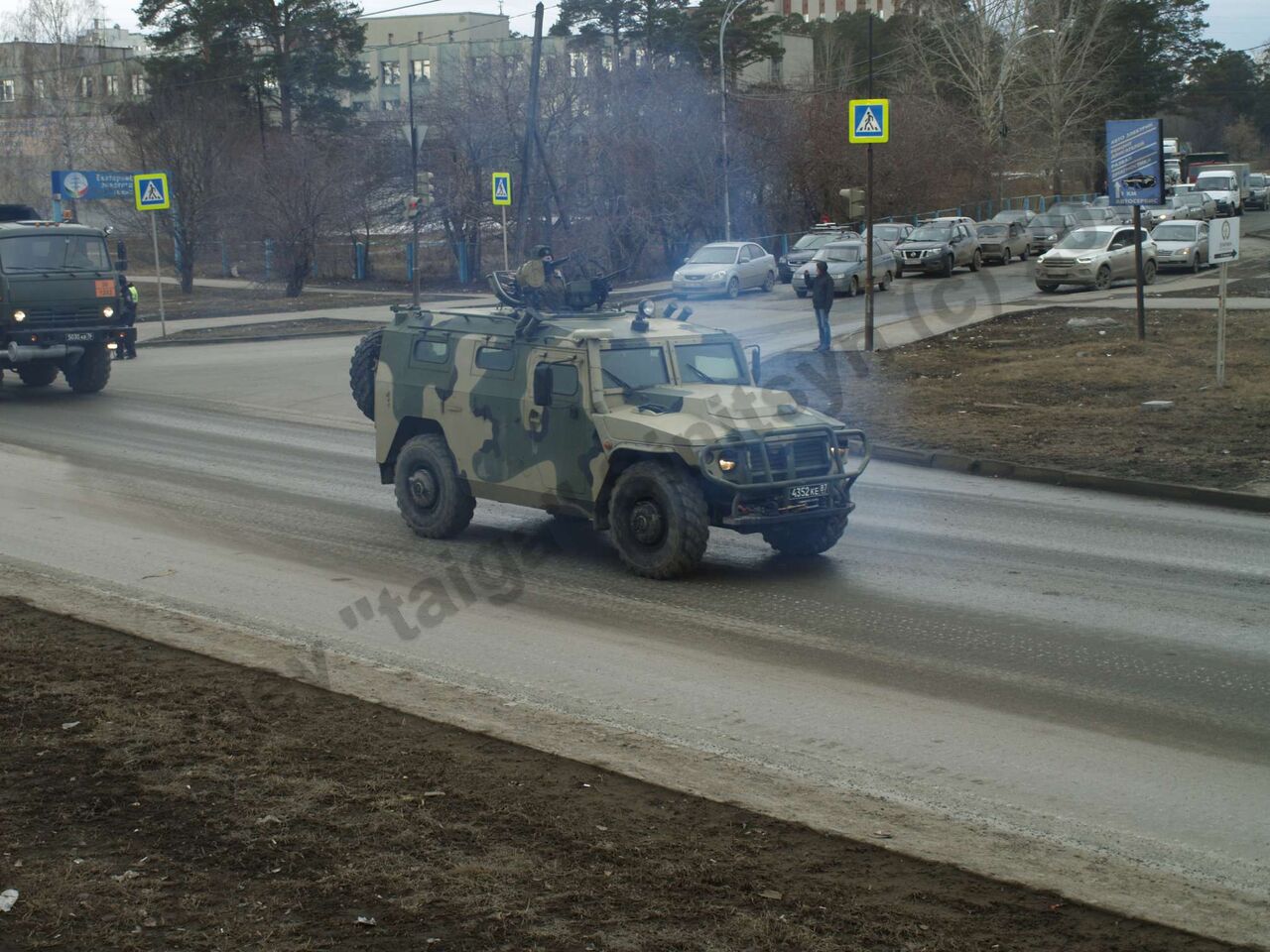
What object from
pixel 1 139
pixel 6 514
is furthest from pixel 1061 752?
pixel 1 139

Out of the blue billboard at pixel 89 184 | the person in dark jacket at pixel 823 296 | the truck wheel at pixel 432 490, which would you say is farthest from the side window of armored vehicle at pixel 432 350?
the blue billboard at pixel 89 184

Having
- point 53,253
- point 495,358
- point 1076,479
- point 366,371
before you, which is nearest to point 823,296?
point 1076,479

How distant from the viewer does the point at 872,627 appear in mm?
9555

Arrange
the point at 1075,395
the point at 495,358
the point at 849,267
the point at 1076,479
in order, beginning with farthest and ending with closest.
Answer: the point at 849,267, the point at 1075,395, the point at 1076,479, the point at 495,358

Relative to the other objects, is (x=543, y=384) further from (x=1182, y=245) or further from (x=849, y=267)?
(x=1182, y=245)

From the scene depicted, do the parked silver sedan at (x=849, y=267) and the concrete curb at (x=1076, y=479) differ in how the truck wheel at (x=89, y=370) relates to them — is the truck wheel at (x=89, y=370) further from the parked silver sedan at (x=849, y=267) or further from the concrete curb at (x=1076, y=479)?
the parked silver sedan at (x=849, y=267)

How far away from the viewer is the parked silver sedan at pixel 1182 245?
4181 cm

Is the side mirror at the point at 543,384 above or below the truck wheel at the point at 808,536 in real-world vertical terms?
above

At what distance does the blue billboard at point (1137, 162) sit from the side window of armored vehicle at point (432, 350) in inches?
608

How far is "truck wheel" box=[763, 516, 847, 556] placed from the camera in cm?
1141

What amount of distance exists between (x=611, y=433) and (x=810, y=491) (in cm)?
156

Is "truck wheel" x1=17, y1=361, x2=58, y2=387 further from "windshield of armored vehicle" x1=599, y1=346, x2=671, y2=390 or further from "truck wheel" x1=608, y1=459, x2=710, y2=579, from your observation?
"truck wheel" x1=608, y1=459, x2=710, y2=579

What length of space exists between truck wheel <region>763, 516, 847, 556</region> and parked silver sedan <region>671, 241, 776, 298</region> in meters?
27.0

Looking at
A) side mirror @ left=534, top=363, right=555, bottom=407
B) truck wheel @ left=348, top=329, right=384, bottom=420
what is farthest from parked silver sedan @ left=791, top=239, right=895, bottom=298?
side mirror @ left=534, top=363, right=555, bottom=407
